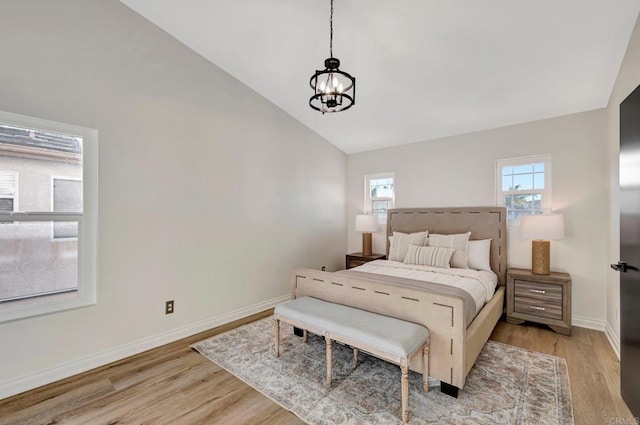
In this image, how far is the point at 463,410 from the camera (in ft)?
6.17

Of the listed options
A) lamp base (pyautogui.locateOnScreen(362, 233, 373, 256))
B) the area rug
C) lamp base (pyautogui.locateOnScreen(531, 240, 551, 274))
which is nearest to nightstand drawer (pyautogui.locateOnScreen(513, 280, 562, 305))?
lamp base (pyautogui.locateOnScreen(531, 240, 551, 274))

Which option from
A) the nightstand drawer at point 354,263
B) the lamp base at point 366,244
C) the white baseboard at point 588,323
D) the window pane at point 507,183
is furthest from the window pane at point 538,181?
the nightstand drawer at point 354,263

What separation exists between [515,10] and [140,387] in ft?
13.1

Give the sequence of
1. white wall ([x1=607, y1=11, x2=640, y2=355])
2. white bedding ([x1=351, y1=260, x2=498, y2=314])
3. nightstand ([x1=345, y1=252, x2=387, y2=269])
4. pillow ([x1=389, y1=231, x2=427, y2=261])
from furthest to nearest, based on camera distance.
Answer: nightstand ([x1=345, y1=252, x2=387, y2=269]) < pillow ([x1=389, y1=231, x2=427, y2=261]) < white bedding ([x1=351, y1=260, x2=498, y2=314]) < white wall ([x1=607, y1=11, x2=640, y2=355])

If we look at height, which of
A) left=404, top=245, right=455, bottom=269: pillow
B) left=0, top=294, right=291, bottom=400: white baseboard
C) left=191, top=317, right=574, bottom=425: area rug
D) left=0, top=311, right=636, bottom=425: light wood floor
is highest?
left=404, top=245, right=455, bottom=269: pillow

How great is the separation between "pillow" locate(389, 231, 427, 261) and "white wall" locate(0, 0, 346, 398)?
1.58 m

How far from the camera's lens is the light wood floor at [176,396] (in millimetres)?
1825

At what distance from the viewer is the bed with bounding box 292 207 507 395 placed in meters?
2.00

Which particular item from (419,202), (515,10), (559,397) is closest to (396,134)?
(419,202)

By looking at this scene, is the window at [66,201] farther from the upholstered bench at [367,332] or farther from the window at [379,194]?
the window at [379,194]

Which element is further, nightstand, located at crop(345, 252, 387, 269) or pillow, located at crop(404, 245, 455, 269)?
nightstand, located at crop(345, 252, 387, 269)

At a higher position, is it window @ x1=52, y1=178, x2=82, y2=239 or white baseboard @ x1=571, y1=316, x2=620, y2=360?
window @ x1=52, y1=178, x2=82, y2=239

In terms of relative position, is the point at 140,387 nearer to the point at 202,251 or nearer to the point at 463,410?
the point at 202,251

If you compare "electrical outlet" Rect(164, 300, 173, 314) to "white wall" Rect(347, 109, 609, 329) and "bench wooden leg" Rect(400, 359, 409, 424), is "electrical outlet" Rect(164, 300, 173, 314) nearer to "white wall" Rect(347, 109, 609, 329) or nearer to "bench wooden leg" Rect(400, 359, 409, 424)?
"bench wooden leg" Rect(400, 359, 409, 424)
